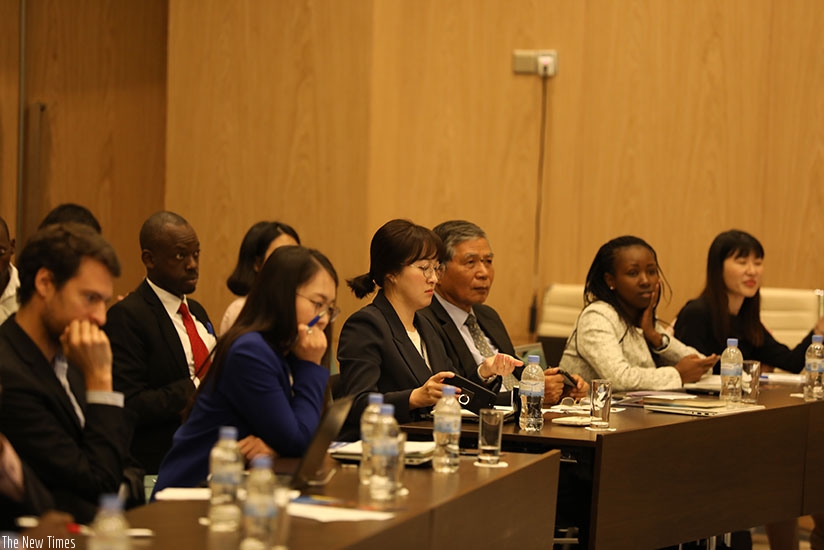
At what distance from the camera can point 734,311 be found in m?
5.52

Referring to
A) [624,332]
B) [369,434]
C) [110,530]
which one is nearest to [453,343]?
[624,332]

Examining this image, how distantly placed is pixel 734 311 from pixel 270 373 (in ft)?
10.8

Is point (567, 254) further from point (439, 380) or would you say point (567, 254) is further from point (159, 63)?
point (439, 380)

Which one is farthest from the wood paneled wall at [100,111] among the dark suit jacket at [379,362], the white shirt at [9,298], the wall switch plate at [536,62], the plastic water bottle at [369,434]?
the plastic water bottle at [369,434]

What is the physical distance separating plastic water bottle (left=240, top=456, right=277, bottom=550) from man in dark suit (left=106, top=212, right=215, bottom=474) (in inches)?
73.4

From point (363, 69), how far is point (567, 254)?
6.02 ft

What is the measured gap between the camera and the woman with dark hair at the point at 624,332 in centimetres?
465

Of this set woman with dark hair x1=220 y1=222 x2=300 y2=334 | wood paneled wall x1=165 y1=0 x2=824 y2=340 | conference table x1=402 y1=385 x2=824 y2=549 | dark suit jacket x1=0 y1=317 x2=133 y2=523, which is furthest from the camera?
wood paneled wall x1=165 y1=0 x2=824 y2=340

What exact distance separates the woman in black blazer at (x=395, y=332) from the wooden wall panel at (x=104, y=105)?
12.0ft

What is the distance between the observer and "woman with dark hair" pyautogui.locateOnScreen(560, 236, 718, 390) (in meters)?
4.65

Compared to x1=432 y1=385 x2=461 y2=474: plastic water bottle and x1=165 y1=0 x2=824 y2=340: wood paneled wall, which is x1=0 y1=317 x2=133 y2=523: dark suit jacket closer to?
x1=432 y1=385 x2=461 y2=474: plastic water bottle

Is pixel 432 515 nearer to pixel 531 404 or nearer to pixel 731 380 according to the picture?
pixel 531 404

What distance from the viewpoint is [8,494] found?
2158 mm

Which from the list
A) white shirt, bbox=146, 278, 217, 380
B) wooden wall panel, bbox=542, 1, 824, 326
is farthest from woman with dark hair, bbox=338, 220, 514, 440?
wooden wall panel, bbox=542, 1, 824, 326
